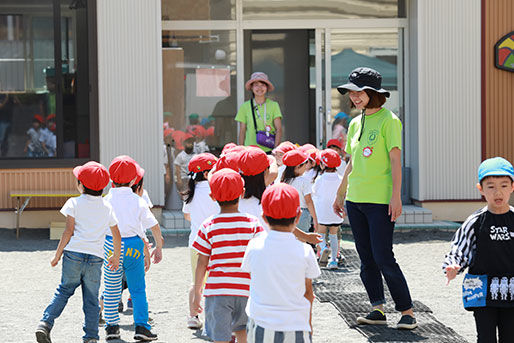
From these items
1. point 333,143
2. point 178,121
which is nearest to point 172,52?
point 178,121

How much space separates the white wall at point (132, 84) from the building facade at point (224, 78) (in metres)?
0.01

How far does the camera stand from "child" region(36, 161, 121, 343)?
6.30 metres

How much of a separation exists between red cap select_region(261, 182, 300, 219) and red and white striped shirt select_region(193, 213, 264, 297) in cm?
56

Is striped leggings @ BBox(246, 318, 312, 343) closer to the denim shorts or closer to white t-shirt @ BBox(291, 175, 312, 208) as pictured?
the denim shorts

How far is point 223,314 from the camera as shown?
17.0 feet

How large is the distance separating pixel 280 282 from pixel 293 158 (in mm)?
3768

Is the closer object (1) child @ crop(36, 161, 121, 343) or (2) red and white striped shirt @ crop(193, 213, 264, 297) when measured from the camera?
(2) red and white striped shirt @ crop(193, 213, 264, 297)

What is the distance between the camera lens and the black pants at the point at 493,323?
16.1ft

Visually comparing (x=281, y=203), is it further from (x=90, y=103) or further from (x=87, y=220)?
(x=90, y=103)

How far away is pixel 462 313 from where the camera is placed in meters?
7.53

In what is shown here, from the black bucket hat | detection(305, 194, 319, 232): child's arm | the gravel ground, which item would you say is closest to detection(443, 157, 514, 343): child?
the gravel ground

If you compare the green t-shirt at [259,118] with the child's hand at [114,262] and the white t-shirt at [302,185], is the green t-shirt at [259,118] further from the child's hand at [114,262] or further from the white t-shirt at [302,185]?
the child's hand at [114,262]

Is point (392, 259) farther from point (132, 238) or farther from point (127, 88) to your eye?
point (127, 88)

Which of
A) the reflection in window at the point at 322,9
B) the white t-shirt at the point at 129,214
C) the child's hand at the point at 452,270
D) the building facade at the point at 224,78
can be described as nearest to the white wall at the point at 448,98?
the building facade at the point at 224,78
